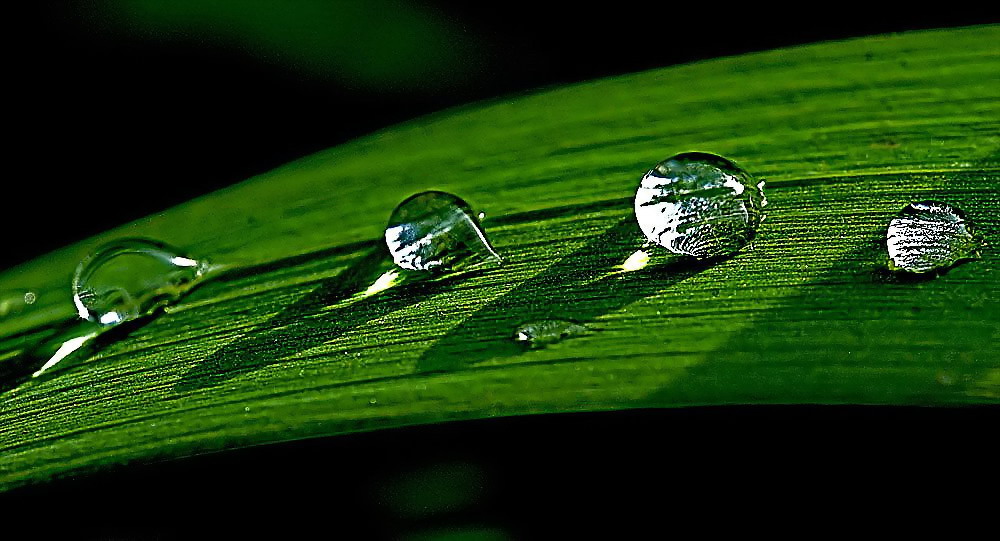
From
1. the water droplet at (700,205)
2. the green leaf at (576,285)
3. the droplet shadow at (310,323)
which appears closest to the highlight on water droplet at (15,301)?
the green leaf at (576,285)

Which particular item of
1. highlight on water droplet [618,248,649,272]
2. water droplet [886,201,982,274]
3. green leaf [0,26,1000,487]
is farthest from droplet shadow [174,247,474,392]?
water droplet [886,201,982,274]

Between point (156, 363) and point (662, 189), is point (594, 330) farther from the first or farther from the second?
point (156, 363)

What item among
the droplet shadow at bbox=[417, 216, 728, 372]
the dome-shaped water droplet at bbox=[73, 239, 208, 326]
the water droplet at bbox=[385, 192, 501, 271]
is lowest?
the droplet shadow at bbox=[417, 216, 728, 372]

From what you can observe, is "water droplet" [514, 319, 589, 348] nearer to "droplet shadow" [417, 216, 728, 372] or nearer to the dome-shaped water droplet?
"droplet shadow" [417, 216, 728, 372]

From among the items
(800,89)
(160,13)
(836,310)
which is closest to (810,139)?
(800,89)

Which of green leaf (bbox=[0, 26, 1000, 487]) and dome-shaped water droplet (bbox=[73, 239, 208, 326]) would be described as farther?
dome-shaped water droplet (bbox=[73, 239, 208, 326])

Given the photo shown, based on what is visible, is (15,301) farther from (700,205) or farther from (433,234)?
(700,205)
